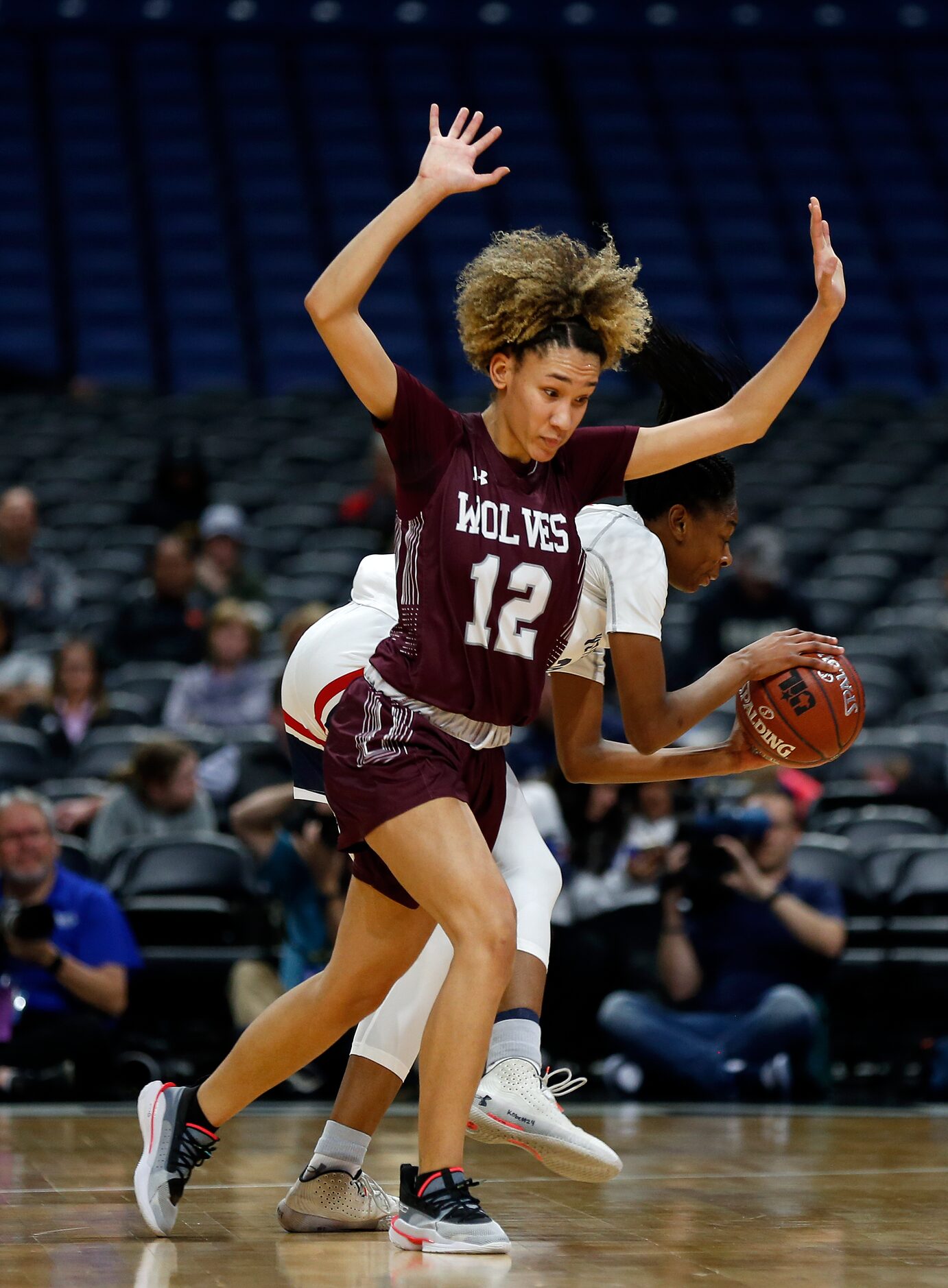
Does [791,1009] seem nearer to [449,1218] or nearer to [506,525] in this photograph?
[449,1218]

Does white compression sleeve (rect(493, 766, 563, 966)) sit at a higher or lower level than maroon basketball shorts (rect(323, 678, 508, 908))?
lower

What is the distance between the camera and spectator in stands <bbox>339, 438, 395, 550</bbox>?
10.2m

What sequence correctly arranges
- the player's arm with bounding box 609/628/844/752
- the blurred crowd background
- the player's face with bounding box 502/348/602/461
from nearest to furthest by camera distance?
the player's face with bounding box 502/348/602/461
the player's arm with bounding box 609/628/844/752
the blurred crowd background

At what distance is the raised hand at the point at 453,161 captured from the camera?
318cm

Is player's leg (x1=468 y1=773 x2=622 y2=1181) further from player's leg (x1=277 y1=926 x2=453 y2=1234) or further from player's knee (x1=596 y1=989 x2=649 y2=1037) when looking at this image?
player's knee (x1=596 y1=989 x2=649 y2=1037)

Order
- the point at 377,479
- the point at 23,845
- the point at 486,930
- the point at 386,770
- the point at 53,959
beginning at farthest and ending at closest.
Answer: the point at 377,479 → the point at 23,845 → the point at 53,959 → the point at 386,770 → the point at 486,930

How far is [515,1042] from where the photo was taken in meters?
3.64

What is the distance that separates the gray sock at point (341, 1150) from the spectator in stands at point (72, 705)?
495 centimetres

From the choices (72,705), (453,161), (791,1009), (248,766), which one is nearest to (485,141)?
(453,161)

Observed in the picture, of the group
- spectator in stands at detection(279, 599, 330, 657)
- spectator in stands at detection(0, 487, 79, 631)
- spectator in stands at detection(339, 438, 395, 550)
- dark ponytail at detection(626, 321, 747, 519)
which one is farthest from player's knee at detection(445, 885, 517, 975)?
spectator in stands at detection(0, 487, 79, 631)

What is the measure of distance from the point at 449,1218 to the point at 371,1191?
582 mm

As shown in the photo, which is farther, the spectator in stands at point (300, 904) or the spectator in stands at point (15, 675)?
the spectator in stands at point (15, 675)

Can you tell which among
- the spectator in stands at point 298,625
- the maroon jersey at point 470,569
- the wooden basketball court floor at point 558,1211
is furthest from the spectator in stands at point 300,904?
the maroon jersey at point 470,569

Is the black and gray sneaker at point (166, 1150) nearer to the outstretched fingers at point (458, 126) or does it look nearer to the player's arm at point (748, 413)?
the player's arm at point (748, 413)
